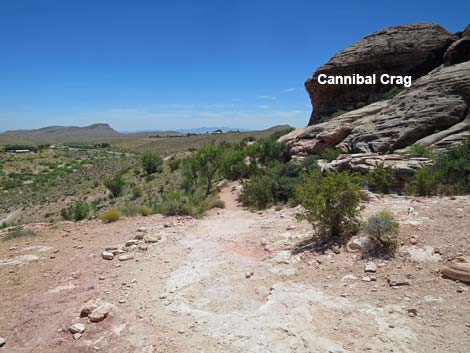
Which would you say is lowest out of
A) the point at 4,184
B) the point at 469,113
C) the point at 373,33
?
the point at 4,184

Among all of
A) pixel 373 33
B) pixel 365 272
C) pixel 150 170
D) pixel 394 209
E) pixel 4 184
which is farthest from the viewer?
pixel 4 184

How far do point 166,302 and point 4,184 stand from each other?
38265 millimetres

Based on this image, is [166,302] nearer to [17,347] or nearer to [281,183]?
[17,347]

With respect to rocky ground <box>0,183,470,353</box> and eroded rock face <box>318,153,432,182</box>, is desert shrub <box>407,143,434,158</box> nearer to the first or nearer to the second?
eroded rock face <box>318,153,432,182</box>

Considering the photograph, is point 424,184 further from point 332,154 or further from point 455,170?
point 332,154

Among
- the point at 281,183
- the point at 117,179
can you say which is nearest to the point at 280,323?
the point at 281,183

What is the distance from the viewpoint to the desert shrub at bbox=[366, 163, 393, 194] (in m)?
9.91

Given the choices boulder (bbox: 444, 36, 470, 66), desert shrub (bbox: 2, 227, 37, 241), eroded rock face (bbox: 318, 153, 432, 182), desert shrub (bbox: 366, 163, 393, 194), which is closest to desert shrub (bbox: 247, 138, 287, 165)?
eroded rock face (bbox: 318, 153, 432, 182)

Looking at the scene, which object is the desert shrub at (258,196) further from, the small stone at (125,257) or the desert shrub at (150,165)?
the desert shrub at (150,165)

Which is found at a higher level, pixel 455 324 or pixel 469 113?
pixel 469 113

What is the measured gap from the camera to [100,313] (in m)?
4.13

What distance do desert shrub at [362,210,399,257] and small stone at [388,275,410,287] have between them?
0.72 metres

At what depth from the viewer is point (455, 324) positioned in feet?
11.5

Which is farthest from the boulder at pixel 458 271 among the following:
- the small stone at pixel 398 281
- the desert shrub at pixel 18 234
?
the desert shrub at pixel 18 234
